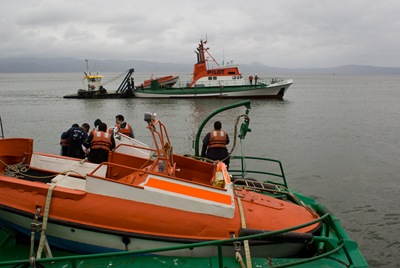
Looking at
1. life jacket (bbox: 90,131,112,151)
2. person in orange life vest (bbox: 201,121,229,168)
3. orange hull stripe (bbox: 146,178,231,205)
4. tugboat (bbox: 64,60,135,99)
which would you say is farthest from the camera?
tugboat (bbox: 64,60,135,99)

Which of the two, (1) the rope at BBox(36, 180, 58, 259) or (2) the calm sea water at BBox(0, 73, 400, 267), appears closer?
(1) the rope at BBox(36, 180, 58, 259)

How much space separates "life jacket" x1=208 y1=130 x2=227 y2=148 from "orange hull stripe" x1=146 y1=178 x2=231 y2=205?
2741 millimetres

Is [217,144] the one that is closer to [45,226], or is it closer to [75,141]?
[75,141]

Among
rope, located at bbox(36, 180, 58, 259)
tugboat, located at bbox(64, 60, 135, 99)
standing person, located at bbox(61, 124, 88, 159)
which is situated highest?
tugboat, located at bbox(64, 60, 135, 99)

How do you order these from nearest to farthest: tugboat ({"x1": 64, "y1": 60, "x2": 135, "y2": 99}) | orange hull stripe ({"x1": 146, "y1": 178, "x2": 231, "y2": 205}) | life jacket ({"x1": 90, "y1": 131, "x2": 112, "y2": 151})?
orange hull stripe ({"x1": 146, "y1": 178, "x2": 231, "y2": 205})
life jacket ({"x1": 90, "y1": 131, "x2": 112, "y2": 151})
tugboat ({"x1": 64, "y1": 60, "x2": 135, "y2": 99})

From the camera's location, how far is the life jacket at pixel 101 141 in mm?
6523

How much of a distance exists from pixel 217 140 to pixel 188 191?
2.89 metres

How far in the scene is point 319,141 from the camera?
18.0 metres

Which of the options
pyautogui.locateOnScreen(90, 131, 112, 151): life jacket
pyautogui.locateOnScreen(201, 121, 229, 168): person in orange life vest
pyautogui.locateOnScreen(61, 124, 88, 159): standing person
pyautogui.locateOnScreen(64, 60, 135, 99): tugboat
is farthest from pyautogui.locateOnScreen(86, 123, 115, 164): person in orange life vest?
pyautogui.locateOnScreen(64, 60, 135, 99): tugboat

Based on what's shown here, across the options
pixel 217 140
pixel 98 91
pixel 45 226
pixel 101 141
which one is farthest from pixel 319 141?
pixel 98 91

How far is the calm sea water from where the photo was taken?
28.8 feet

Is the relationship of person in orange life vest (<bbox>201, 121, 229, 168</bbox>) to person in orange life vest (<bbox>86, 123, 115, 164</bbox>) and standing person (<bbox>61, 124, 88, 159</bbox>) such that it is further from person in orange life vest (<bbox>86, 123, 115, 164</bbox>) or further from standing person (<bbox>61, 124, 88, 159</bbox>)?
standing person (<bbox>61, 124, 88, 159</bbox>)

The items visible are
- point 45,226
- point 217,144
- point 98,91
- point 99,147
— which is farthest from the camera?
point 98,91

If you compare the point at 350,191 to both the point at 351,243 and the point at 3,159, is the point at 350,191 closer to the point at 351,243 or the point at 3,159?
the point at 351,243
